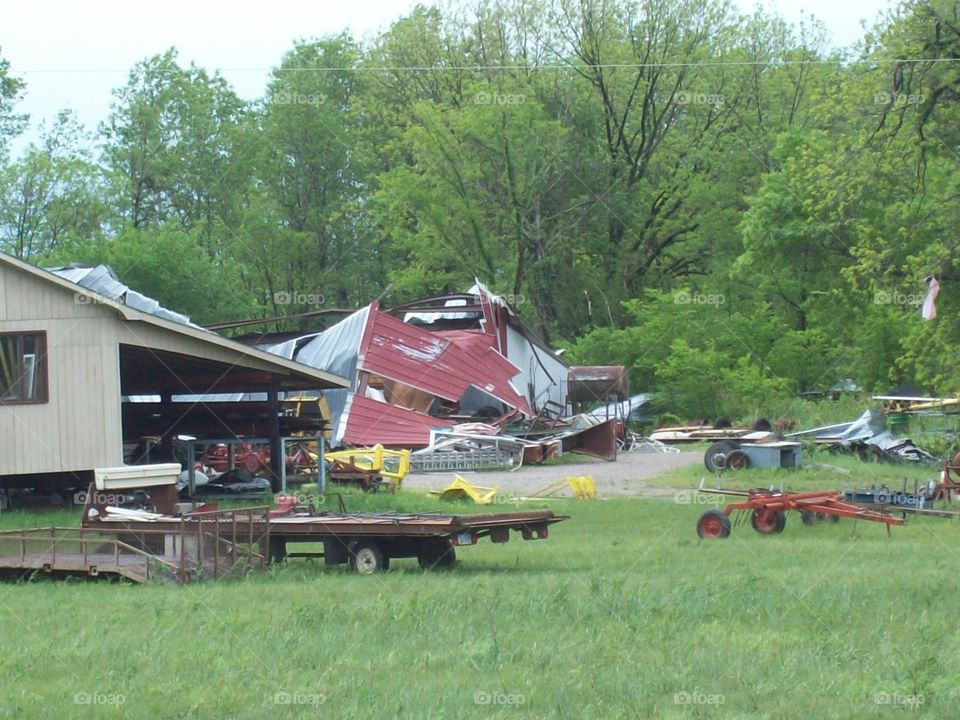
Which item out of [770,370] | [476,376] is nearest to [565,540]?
[476,376]

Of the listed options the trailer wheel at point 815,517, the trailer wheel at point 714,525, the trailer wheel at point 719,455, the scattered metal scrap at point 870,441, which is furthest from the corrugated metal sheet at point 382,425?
the trailer wheel at point 714,525

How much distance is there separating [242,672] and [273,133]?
64512 mm

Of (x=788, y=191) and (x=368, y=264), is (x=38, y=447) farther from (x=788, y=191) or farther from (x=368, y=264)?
(x=368, y=264)

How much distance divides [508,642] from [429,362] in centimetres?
3411

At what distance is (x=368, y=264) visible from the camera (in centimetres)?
7569

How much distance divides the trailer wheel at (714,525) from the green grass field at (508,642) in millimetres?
3063

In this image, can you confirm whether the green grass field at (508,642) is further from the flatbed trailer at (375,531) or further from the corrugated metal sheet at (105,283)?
the corrugated metal sheet at (105,283)

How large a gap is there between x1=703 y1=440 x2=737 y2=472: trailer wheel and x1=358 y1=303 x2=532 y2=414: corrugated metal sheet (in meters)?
12.6

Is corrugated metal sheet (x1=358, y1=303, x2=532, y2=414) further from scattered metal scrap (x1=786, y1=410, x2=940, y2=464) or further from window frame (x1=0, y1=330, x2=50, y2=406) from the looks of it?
window frame (x1=0, y1=330, x2=50, y2=406)

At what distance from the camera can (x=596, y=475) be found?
36.2 meters

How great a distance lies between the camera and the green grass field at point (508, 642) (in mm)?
8938

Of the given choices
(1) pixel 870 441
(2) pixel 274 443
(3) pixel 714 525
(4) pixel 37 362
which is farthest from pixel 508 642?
(1) pixel 870 441

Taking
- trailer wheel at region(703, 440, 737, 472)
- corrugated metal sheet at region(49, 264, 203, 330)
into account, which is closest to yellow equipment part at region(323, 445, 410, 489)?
corrugated metal sheet at region(49, 264, 203, 330)

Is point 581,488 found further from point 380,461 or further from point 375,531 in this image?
point 375,531
